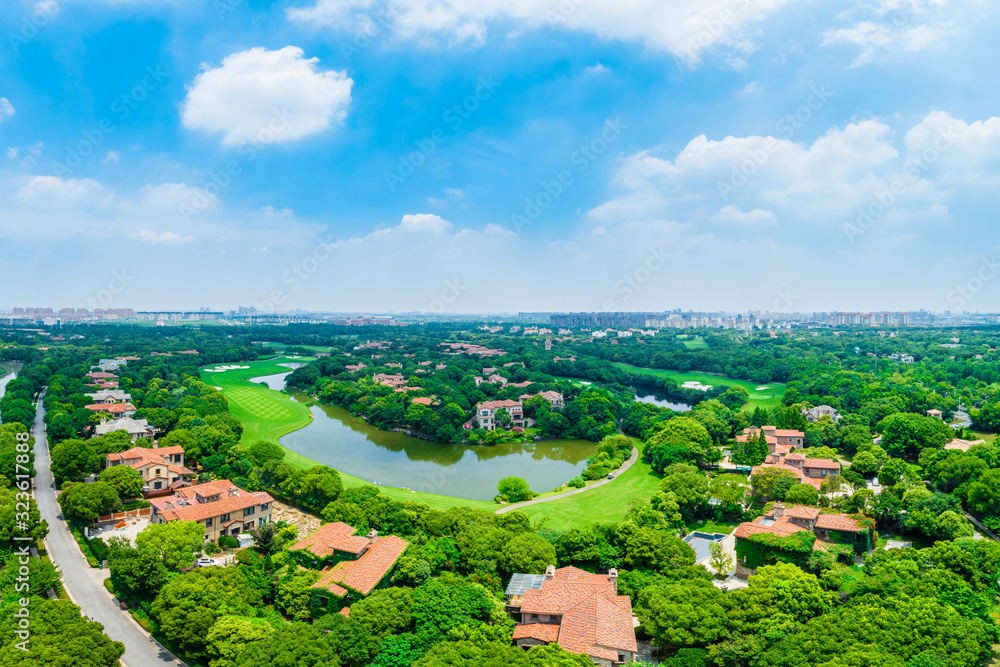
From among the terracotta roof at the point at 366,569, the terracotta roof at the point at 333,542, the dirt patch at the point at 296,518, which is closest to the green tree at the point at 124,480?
the dirt patch at the point at 296,518

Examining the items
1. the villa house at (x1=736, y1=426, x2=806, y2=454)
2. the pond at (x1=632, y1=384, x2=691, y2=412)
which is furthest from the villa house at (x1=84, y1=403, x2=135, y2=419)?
the pond at (x1=632, y1=384, x2=691, y2=412)

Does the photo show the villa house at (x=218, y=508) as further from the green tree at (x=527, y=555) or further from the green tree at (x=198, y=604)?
the green tree at (x=527, y=555)

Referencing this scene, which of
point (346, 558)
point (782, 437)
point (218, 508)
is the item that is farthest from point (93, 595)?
point (782, 437)

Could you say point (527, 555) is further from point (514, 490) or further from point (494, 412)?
point (494, 412)

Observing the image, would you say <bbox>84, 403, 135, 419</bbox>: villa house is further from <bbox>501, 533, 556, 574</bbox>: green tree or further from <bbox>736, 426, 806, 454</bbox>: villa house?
<bbox>736, 426, 806, 454</bbox>: villa house

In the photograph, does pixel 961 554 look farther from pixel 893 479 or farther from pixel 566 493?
pixel 566 493

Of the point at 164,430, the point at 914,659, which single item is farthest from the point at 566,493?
the point at 164,430
